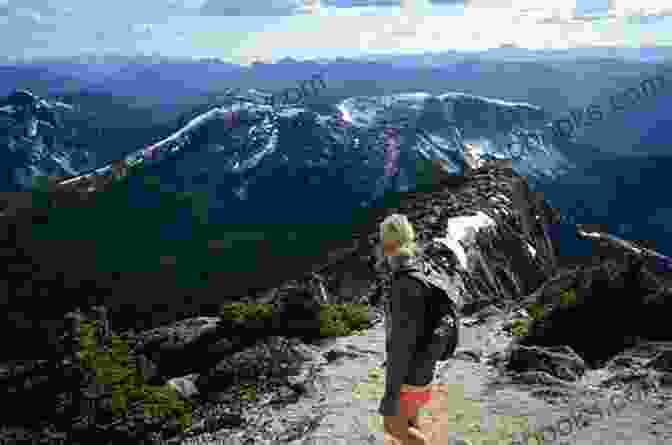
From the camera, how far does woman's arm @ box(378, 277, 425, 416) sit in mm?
9766

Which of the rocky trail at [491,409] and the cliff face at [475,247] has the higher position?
the rocky trail at [491,409]

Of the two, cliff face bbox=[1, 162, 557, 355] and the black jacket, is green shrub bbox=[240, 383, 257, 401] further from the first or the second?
the black jacket

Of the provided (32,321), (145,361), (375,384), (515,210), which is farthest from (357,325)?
(32,321)

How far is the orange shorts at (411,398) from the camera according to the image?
10133 millimetres

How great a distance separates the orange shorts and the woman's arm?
127 millimetres

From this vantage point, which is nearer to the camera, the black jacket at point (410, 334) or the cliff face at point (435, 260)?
the black jacket at point (410, 334)

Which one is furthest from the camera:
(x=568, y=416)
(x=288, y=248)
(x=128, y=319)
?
(x=288, y=248)

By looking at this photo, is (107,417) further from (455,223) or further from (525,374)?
(455,223)

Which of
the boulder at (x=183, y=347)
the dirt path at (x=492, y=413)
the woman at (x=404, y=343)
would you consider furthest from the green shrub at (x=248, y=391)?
the woman at (x=404, y=343)

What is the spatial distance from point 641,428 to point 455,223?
43.2m

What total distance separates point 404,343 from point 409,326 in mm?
270

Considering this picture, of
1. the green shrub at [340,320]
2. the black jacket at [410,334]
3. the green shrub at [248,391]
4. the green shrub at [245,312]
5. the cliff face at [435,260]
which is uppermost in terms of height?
the black jacket at [410,334]

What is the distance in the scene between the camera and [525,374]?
18.0 metres

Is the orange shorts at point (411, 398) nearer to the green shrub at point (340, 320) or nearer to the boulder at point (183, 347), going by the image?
the green shrub at point (340, 320)
